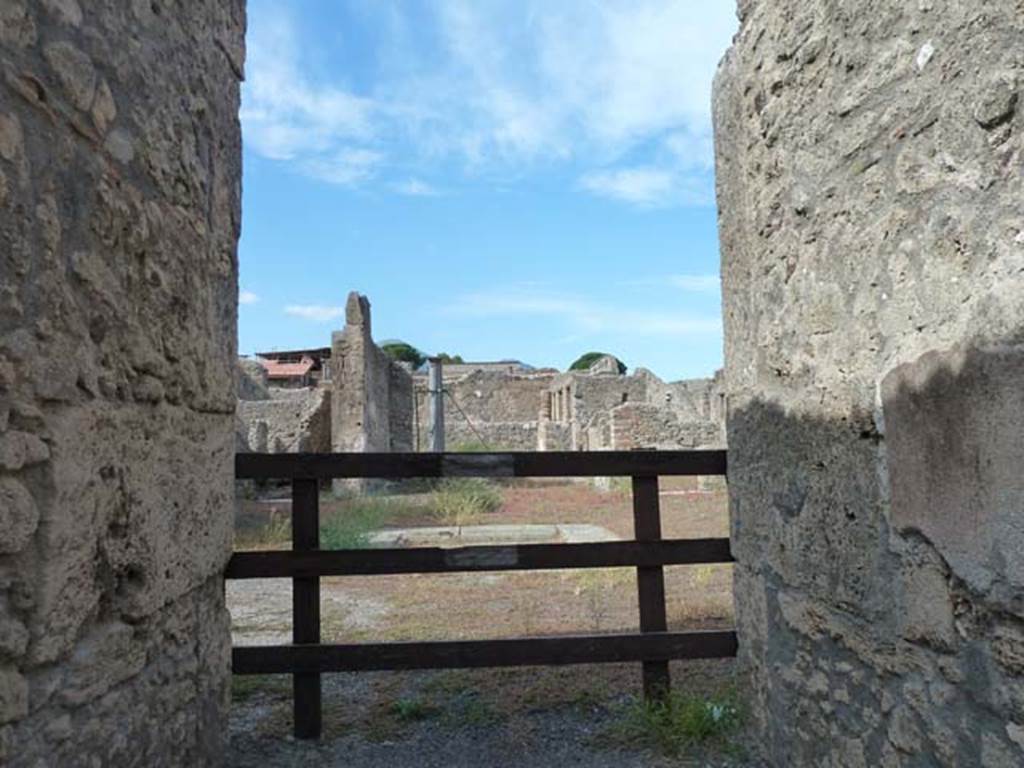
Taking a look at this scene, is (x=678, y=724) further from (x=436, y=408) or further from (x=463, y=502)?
(x=436, y=408)

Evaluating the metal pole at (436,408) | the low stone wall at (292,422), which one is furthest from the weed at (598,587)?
the low stone wall at (292,422)

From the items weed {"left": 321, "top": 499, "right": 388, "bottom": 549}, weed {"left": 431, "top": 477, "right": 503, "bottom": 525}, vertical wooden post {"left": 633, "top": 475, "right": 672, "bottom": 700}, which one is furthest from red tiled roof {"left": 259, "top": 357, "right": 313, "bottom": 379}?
vertical wooden post {"left": 633, "top": 475, "right": 672, "bottom": 700}

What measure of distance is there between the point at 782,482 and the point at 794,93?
4.24 feet

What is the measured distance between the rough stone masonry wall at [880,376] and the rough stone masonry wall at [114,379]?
1.98 meters

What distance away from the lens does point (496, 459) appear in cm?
342

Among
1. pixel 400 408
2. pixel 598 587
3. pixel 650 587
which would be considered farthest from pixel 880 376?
pixel 400 408

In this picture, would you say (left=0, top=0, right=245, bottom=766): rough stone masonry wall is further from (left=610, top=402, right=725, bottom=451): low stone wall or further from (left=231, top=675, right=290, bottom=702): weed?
(left=610, top=402, right=725, bottom=451): low stone wall

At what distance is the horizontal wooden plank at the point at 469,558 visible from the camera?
3.21 meters

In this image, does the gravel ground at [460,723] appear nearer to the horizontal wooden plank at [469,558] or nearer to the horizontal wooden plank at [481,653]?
the horizontal wooden plank at [481,653]

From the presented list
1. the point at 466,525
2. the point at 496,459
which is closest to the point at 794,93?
the point at 496,459

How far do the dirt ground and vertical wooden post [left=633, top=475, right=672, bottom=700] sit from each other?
25 cm

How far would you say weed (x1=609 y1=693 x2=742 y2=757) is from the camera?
318 cm

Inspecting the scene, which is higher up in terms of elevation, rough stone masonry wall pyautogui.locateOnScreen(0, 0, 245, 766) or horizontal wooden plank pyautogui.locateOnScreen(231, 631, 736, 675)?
rough stone masonry wall pyautogui.locateOnScreen(0, 0, 245, 766)

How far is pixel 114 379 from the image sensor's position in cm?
210
